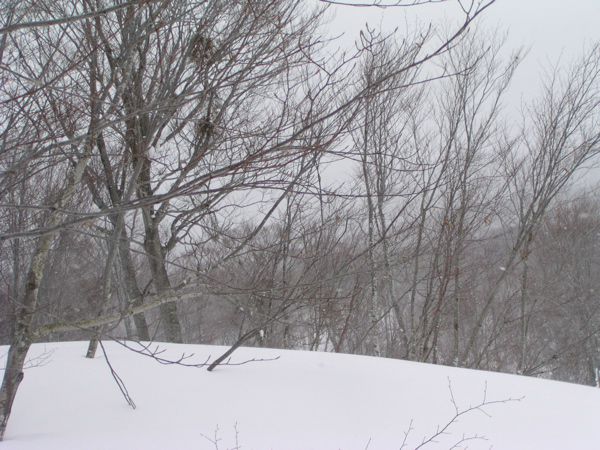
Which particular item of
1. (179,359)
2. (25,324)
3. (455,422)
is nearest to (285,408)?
(179,359)

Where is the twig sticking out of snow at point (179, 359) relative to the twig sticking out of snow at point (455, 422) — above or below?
above

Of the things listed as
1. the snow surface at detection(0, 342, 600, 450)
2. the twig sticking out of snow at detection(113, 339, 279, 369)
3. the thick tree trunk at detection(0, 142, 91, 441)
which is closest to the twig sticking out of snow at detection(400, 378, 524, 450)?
the snow surface at detection(0, 342, 600, 450)

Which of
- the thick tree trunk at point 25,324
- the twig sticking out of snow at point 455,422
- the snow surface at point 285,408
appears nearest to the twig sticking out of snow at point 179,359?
the snow surface at point 285,408

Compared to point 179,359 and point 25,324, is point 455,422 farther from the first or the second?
point 25,324

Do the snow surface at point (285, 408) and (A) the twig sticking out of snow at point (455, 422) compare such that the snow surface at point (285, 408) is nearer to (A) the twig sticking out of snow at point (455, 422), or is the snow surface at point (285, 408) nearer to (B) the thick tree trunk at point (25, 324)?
(A) the twig sticking out of snow at point (455, 422)

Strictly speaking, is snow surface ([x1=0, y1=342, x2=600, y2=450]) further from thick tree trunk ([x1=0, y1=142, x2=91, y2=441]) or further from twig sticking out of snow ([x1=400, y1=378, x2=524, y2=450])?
thick tree trunk ([x1=0, y1=142, x2=91, y2=441])

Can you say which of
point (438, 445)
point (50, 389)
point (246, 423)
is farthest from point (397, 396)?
point (50, 389)

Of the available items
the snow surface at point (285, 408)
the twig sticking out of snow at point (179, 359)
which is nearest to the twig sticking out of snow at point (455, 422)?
the snow surface at point (285, 408)

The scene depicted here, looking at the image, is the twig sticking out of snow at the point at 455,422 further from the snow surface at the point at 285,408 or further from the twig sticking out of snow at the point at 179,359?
the twig sticking out of snow at the point at 179,359

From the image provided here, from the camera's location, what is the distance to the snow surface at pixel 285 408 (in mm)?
2475

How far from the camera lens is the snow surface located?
2475 mm

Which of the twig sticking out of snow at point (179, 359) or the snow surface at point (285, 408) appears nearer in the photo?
the twig sticking out of snow at point (179, 359)

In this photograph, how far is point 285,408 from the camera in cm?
288

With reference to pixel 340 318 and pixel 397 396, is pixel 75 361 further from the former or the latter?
pixel 340 318
